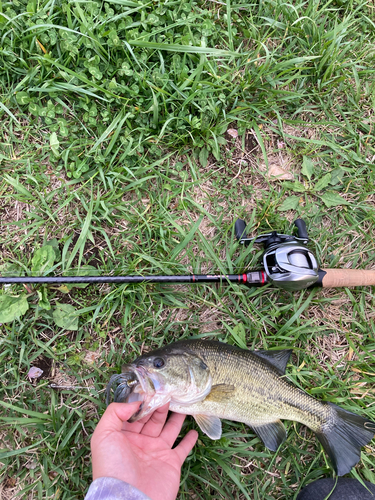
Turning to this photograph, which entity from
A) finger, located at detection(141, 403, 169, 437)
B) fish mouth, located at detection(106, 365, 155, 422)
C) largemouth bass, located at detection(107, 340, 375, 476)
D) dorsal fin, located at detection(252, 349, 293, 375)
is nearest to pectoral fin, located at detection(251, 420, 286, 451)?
largemouth bass, located at detection(107, 340, 375, 476)

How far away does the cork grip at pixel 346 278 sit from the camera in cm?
312

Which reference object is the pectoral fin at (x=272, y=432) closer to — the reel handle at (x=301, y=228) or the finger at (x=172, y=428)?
the finger at (x=172, y=428)

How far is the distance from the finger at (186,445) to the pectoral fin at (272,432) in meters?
0.54

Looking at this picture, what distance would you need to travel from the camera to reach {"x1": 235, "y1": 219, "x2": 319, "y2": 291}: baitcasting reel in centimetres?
292

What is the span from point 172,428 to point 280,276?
167 cm

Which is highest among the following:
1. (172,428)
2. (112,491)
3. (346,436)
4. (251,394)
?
(112,491)

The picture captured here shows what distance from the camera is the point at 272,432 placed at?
302cm

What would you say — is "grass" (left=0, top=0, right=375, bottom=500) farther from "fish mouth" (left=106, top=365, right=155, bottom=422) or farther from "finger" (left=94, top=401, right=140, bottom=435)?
"finger" (left=94, top=401, right=140, bottom=435)

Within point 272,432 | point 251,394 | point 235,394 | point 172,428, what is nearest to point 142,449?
point 172,428

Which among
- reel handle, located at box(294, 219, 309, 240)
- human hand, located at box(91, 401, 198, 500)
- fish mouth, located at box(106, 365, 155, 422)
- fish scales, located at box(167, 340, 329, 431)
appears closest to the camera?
human hand, located at box(91, 401, 198, 500)

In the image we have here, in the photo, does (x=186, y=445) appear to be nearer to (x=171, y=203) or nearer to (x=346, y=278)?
(x=346, y=278)

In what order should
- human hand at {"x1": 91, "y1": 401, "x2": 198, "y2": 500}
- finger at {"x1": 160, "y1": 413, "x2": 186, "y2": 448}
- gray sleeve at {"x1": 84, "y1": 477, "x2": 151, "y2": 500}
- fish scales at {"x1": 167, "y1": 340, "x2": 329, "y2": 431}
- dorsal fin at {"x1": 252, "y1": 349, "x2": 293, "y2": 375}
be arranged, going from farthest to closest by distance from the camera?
dorsal fin at {"x1": 252, "y1": 349, "x2": 293, "y2": 375} < finger at {"x1": 160, "y1": 413, "x2": 186, "y2": 448} < fish scales at {"x1": 167, "y1": 340, "x2": 329, "y2": 431} < human hand at {"x1": 91, "y1": 401, "x2": 198, "y2": 500} < gray sleeve at {"x1": 84, "y1": 477, "x2": 151, "y2": 500}

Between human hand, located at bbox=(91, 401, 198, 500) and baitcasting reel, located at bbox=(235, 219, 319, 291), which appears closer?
human hand, located at bbox=(91, 401, 198, 500)

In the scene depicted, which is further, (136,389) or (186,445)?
(186,445)
